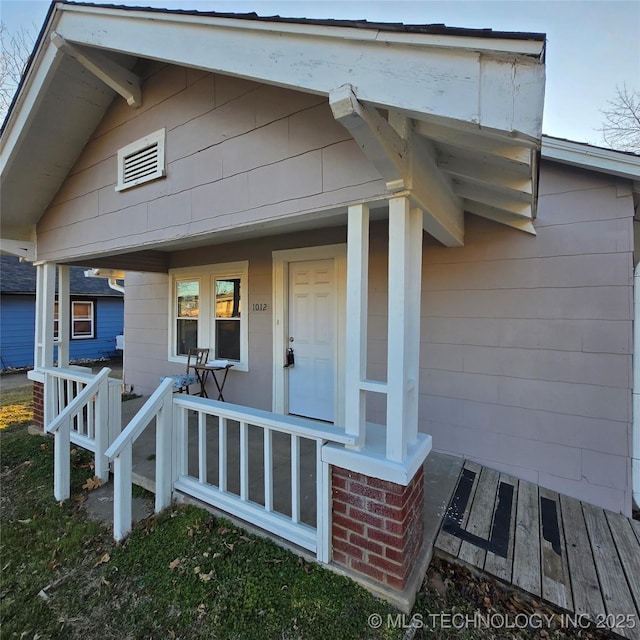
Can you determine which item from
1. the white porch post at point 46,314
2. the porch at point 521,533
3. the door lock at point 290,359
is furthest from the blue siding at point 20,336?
the door lock at point 290,359

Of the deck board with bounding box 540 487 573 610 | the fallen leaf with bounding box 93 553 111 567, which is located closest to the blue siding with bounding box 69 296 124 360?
the fallen leaf with bounding box 93 553 111 567

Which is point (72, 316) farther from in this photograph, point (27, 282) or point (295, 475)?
point (295, 475)

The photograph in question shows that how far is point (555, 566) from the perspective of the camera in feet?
6.95

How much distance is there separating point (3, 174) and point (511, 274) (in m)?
5.32

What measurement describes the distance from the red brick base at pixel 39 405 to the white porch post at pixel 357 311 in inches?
182

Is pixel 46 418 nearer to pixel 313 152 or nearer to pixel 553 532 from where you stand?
pixel 313 152

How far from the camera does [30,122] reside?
3.36 m

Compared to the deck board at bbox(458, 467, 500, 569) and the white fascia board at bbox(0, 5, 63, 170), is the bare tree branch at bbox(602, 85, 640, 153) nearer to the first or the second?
the deck board at bbox(458, 467, 500, 569)

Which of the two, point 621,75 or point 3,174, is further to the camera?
point 621,75

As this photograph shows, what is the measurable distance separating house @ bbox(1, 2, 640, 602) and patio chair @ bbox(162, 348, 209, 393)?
652 millimetres

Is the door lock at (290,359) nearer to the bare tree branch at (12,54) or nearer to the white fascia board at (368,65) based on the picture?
the white fascia board at (368,65)

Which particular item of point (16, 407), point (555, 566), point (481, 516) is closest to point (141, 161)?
point (481, 516)

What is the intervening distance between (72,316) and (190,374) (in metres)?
9.40

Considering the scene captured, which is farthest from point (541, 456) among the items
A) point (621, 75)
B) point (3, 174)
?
point (621, 75)
